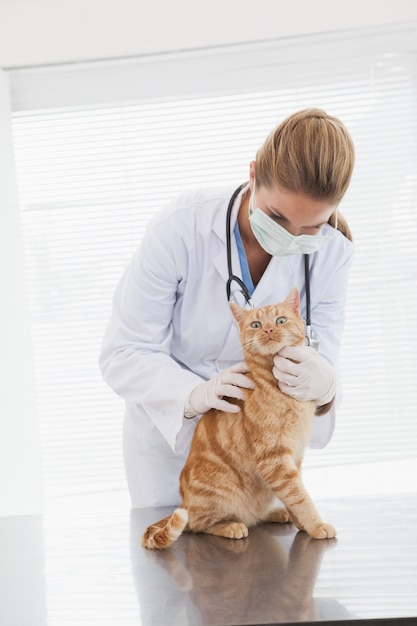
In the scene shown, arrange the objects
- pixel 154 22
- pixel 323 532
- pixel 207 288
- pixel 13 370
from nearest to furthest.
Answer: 1. pixel 323 532
2. pixel 207 288
3. pixel 154 22
4. pixel 13 370

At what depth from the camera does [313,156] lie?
4.79 feet

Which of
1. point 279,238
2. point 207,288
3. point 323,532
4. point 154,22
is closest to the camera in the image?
point 323,532

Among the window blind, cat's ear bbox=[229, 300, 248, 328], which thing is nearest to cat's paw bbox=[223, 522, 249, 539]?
cat's ear bbox=[229, 300, 248, 328]

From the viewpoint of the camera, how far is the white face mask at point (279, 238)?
1.61m

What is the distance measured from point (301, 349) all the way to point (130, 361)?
49cm

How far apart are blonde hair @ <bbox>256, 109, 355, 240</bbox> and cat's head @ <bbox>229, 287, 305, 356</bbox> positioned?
10.0 inches

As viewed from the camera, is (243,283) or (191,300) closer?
(243,283)

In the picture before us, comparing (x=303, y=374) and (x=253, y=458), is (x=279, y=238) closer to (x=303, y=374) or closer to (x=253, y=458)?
(x=303, y=374)

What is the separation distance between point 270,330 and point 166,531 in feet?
1.39

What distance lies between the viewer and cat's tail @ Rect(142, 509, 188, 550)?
1326mm

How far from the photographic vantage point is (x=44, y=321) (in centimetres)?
429

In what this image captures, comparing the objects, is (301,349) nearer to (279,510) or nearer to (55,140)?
(279,510)

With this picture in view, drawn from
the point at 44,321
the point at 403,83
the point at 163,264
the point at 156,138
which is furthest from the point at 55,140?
the point at 163,264

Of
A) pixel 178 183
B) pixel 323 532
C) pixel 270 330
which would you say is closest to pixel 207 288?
pixel 270 330
